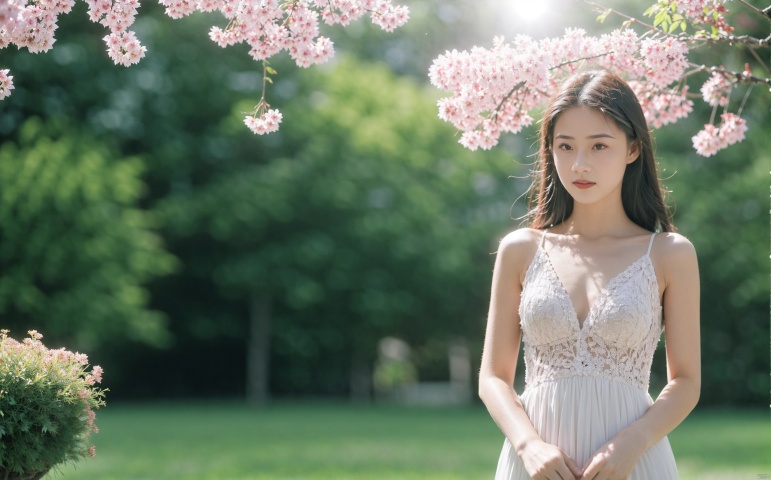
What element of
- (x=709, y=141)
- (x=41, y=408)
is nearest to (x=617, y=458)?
(x=41, y=408)

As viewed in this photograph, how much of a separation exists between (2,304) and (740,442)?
14913 mm

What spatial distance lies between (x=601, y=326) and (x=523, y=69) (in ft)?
5.09

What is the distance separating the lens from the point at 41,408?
10.7 ft

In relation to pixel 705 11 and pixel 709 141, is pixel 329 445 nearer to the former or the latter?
pixel 709 141

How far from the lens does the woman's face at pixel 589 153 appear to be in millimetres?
2832

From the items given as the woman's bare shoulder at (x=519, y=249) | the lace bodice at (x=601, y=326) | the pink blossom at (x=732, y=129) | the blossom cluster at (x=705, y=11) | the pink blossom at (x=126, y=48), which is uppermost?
the blossom cluster at (x=705, y=11)

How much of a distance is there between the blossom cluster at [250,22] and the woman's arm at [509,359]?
1540 mm

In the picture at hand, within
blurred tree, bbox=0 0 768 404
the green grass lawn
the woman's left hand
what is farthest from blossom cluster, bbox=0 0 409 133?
blurred tree, bbox=0 0 768 404

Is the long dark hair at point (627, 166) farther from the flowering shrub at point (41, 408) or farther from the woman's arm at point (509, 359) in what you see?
the flowering shrub at point (41, 408)

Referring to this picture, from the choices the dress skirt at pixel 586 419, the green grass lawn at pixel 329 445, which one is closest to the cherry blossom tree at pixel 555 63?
the dress skirt at pixel 586 419

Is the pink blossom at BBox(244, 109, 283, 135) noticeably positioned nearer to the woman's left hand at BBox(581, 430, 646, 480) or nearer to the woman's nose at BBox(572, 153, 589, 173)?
the woman's nose at BBox(572, 153, 589, 173)

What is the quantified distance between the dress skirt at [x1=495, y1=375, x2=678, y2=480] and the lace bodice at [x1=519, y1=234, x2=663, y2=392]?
0.11ft

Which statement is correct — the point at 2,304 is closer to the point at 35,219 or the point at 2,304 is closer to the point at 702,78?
the point at 35,219

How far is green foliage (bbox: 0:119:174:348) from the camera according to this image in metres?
21.0
